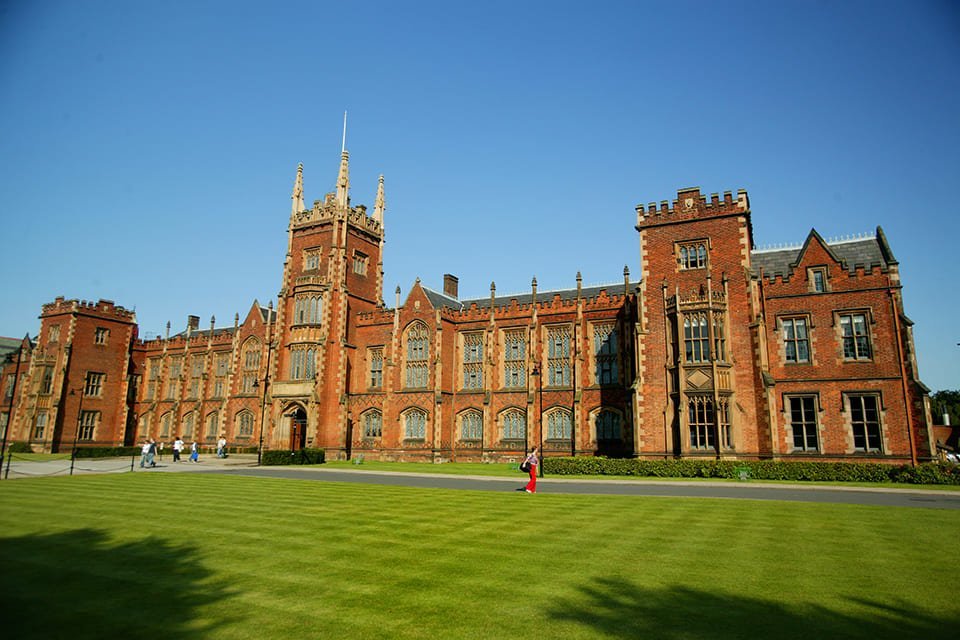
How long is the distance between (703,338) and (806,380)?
593 centimetres

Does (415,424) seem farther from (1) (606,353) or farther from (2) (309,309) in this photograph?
Result: (1) (606,353)

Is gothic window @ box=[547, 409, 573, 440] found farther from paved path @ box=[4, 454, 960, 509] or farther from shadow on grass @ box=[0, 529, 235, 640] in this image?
shadow on grass @ box=[0, 529, 235, 640]

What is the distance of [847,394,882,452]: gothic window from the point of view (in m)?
31.2

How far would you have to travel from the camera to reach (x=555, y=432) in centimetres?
4256

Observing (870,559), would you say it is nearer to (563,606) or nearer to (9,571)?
(563,606)

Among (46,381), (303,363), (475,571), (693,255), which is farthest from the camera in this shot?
(46,381)

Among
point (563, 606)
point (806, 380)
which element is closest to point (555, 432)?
point (806, 380)

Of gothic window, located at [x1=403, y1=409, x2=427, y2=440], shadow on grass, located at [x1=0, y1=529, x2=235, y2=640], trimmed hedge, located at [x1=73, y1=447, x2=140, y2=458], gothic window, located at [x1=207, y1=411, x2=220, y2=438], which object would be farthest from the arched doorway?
shadow on grass, located at [x1=0, y1=529, x2=235, y2=640]

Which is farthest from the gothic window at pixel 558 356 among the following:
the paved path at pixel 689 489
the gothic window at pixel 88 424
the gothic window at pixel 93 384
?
the gothic window at pixel 93 384

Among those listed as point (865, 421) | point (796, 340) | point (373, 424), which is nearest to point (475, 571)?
point (865, 421)

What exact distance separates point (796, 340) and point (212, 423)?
51.9m

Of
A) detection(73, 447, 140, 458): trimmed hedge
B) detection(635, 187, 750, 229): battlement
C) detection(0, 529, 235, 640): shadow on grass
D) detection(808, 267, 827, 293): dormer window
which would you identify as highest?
detection(635, 187, 750, 229): battlement

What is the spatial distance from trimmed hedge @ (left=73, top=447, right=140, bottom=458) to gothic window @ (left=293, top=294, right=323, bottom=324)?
15865 millimetres

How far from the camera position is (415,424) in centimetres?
4659
